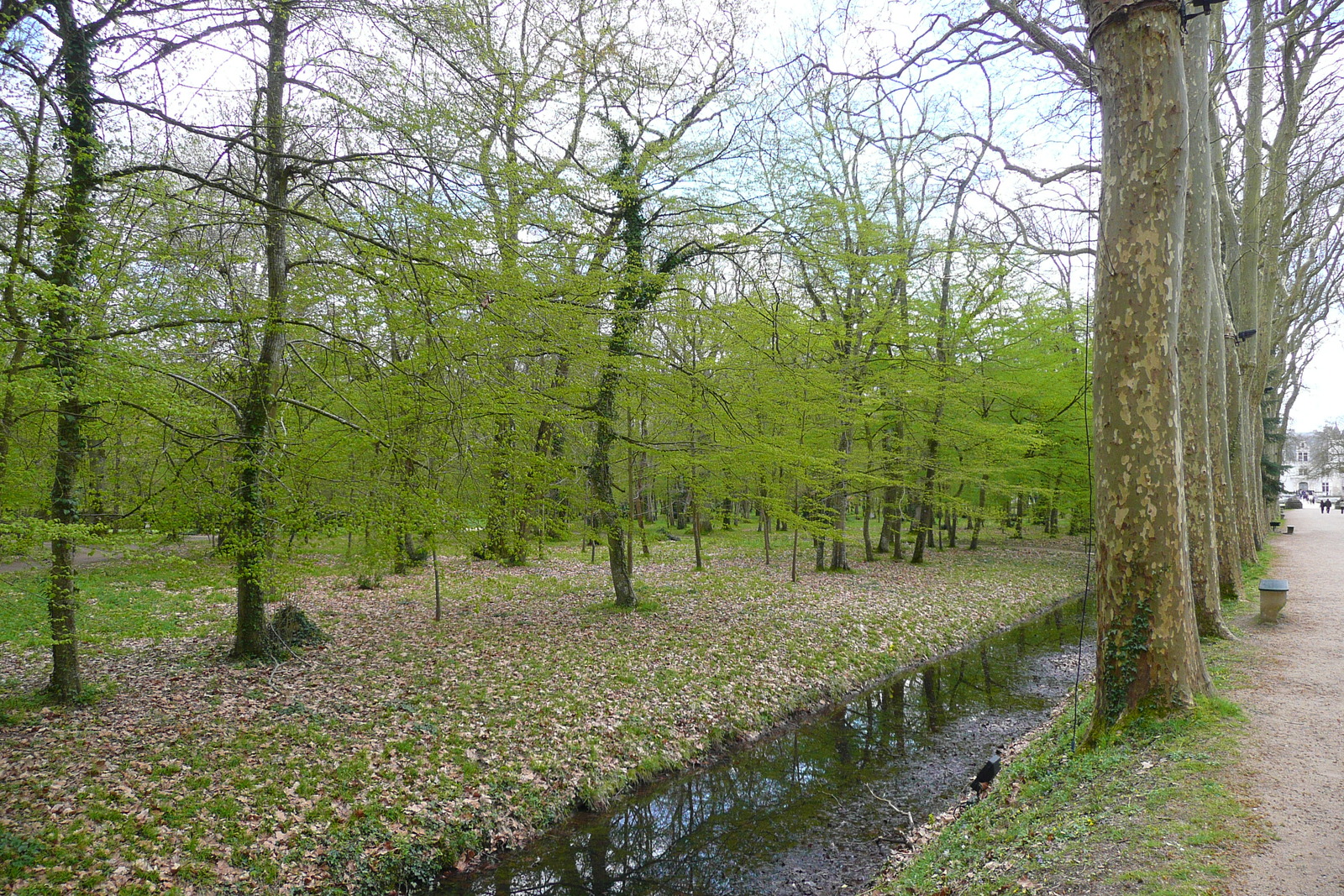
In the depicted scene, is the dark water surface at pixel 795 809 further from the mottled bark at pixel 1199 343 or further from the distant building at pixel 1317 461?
the distant building at pixel 1317 461

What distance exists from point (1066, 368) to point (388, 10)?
18.9 metres

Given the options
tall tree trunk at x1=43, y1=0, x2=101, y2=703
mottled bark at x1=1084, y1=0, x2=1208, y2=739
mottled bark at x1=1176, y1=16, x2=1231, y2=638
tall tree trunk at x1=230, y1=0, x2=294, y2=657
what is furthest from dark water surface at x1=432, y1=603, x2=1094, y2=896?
tall tree trunk at x1=43, y1=0, x2=101, y2=703

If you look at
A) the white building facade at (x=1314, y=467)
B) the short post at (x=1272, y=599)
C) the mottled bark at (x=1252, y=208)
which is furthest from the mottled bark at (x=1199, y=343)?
the white building facade at (x=1314, y=467)

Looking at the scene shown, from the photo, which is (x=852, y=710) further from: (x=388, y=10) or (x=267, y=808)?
(x=388, y=10)

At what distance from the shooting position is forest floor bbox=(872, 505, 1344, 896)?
3345 millimetres

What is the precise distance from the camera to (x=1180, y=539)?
507 centimetres

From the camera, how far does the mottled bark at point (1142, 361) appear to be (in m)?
4.93

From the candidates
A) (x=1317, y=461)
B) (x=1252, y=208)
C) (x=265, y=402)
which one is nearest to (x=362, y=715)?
(x=265, y=402)

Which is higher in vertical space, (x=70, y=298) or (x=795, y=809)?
(x=70, y=298)

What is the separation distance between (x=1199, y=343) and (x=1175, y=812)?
7.01 metres

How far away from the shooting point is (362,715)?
6906 millimetres

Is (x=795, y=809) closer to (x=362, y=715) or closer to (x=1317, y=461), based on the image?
(x=362, y=715)

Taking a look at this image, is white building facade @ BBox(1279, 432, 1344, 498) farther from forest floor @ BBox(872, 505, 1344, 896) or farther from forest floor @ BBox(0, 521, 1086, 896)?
forest floor @ BBox(872, 505, 1344, 896)

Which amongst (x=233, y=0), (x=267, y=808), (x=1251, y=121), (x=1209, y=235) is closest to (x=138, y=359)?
(x=233, y=0)
